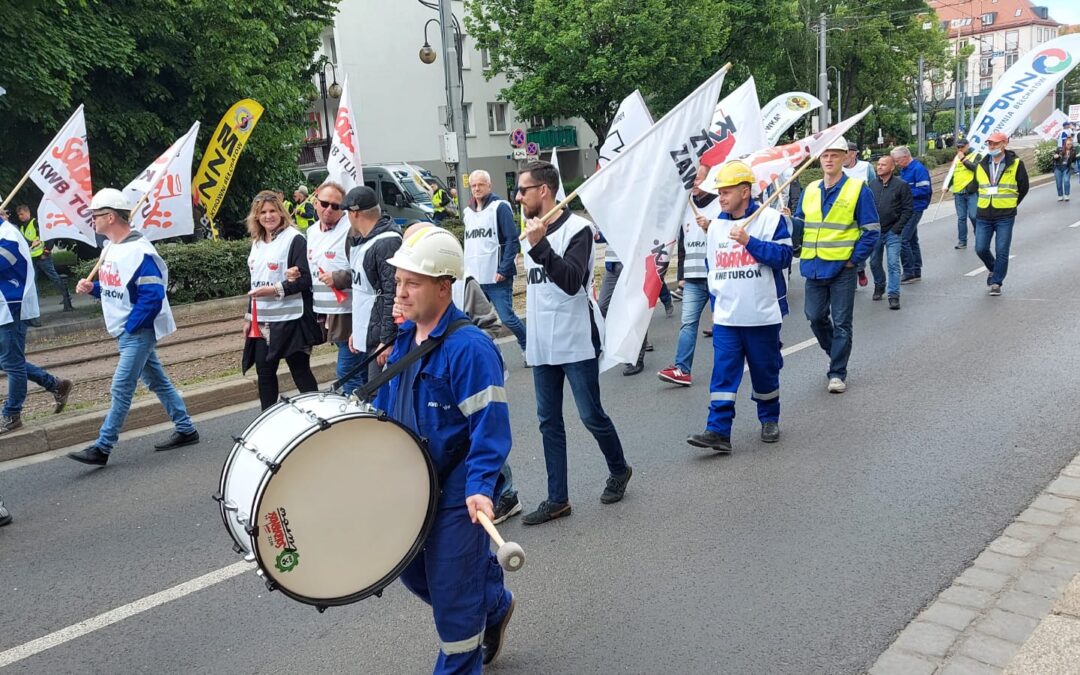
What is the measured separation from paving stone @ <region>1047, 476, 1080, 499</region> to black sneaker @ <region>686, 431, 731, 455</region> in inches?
74.2

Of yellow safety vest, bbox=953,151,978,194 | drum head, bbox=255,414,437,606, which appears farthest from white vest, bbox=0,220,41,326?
yellow safety vest, bbox=953,151,978,194

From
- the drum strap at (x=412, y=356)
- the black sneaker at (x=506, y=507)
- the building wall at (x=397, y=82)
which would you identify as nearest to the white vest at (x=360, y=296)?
the black sneaker at (x=506, y=507)

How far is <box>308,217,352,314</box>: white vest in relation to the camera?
21.7 feet

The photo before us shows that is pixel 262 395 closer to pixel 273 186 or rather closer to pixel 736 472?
pixel 736 472

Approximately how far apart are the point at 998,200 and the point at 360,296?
8.45 m

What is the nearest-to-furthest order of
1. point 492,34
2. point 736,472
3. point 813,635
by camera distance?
point 813,635
point 736,472
point 492,34

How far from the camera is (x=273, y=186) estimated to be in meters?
21.5

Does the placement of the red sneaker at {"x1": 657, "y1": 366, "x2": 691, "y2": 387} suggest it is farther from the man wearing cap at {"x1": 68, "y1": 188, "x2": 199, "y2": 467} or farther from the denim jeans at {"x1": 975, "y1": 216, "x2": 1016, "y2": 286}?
the denim jeans at {"x1": 975, "y1": 216, "x2": 1016, "y2": 286}

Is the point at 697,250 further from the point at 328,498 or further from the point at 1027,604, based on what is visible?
the point at 328,498

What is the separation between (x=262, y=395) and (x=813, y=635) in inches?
174

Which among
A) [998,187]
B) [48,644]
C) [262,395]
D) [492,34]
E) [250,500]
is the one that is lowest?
[48,644]

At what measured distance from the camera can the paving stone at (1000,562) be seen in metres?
4.25

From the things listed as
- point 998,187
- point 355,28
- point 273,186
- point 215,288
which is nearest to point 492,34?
point 355,28

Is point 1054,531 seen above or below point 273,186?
below
